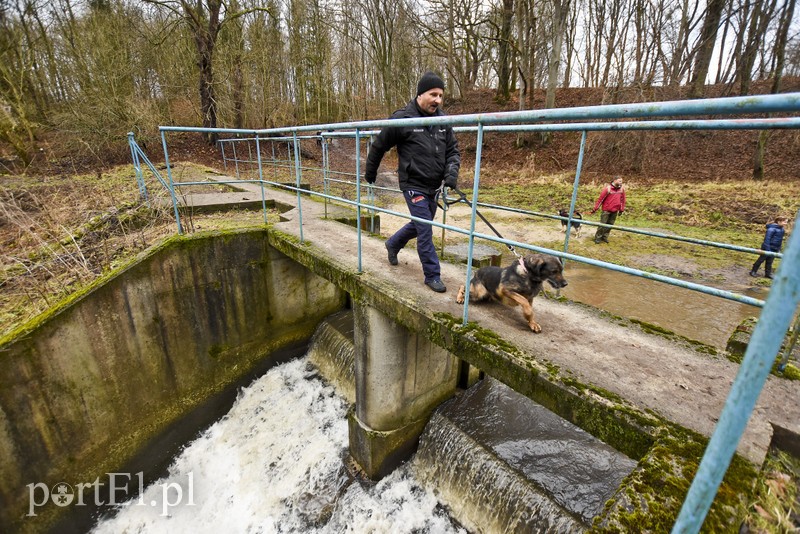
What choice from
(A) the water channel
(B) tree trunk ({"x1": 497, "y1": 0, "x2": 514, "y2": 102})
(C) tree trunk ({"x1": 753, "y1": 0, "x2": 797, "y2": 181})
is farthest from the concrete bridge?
(B) tree trunk ({"x1": 497, "y1": 0, "x2": 514, "y2": 102})

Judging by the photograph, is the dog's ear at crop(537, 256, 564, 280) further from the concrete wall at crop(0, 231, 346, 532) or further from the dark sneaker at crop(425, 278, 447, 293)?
the concrete wall at crop(0, 231, 346, 532)

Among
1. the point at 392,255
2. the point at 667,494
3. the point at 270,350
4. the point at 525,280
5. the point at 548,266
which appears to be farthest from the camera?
the point at 270,350

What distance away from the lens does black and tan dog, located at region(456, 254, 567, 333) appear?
2633 millimetres

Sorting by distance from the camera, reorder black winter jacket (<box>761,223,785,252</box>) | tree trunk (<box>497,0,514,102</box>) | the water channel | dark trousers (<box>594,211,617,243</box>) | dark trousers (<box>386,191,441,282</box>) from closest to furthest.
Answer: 1. dark trousers (<box>386,191,441,282</box>)
2. the water channel
3. black winter jacket (<box>761,223,785,252</box>)
4. dark trousers (<box>594,211,617,243</box>)
5. tree trunk (<box>497,0,514,102</box>)

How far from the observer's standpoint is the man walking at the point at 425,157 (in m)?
3.12

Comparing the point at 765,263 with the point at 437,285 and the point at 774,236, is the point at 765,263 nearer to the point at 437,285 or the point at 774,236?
the point at 774,236

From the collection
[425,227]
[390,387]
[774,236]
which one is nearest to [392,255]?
[425,227]

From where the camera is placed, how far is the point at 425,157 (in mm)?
3199

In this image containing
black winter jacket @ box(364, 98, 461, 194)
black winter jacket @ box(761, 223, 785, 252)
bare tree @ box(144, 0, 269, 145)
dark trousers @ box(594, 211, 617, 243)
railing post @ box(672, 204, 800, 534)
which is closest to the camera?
railing post @ box(672, 204, 800, 534)

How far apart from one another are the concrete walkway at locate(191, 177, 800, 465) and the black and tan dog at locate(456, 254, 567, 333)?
6.9 inches

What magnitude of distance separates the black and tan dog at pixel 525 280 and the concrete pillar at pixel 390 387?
133 cm

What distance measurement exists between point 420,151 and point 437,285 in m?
1.22

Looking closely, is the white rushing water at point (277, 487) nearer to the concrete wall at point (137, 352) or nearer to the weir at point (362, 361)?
the weir at point (362, 361)

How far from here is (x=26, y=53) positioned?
1584cm
